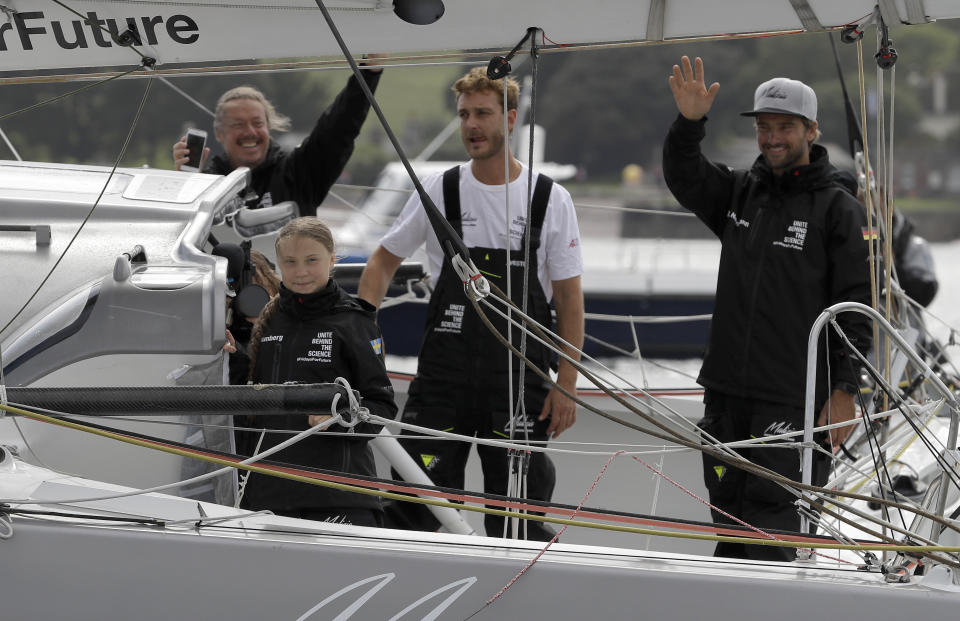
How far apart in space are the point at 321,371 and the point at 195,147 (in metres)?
1.48

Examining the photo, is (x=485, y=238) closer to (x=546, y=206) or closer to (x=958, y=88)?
(x=546, y=206)

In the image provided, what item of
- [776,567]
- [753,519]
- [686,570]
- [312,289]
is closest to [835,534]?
[776,567]

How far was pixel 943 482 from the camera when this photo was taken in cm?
223

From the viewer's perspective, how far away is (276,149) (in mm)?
3896

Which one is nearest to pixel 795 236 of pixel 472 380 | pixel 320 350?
pixel 472 380

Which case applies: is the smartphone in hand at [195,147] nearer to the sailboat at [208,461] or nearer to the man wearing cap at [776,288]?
the sailboat at [208,461]

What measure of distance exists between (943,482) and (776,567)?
38 centimetres

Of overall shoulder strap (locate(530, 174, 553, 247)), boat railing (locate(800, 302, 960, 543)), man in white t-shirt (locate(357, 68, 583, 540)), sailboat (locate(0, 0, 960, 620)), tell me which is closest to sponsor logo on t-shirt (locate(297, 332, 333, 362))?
sailboat (locate(0, 0, 960, 620))

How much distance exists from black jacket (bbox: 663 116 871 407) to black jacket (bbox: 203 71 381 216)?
3.45ft

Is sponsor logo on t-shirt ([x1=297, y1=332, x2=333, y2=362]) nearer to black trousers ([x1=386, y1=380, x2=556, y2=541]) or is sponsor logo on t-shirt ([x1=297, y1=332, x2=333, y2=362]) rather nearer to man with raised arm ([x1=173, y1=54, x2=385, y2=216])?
black trousers ([x1=386, y1=380, x2=556, y2=541])

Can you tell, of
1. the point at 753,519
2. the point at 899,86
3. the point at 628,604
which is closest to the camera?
the point at 628,604

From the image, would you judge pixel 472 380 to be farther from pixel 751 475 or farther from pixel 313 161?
pixel 313 161

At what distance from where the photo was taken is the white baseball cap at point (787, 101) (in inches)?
122

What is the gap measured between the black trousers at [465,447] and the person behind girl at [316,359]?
508 mm
